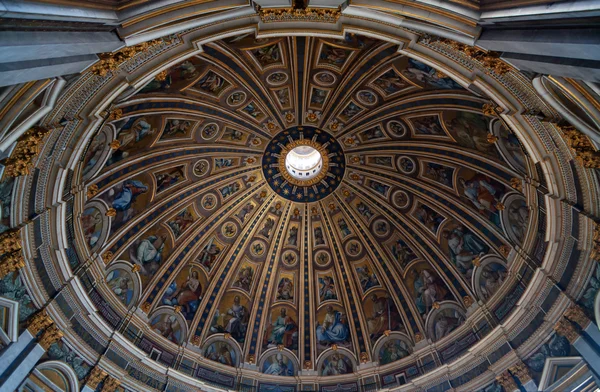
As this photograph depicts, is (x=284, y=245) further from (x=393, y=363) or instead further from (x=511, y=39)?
(x=511, y=39)

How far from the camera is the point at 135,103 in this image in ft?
45.0

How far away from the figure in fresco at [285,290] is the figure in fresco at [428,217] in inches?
283

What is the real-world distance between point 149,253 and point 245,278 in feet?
16.7

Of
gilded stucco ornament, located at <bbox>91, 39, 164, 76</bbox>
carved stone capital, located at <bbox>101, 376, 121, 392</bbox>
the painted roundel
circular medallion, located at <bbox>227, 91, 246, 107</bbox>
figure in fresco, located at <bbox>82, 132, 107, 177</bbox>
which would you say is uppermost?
the painted roundel

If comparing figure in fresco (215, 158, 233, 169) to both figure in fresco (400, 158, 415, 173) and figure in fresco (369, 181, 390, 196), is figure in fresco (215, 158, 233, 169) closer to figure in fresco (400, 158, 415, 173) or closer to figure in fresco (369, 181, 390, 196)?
figure in fresco (369, 181, 390, 196)

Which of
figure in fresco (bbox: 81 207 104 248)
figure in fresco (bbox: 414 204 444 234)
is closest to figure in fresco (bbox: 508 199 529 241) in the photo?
figure in fresco (bbox: 414 204 444 234)

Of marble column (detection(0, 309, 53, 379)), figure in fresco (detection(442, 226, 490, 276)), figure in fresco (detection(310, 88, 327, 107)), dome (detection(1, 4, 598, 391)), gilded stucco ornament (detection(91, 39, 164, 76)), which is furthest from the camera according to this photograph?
figure in fresco (detection(310, 88, 327, 107))

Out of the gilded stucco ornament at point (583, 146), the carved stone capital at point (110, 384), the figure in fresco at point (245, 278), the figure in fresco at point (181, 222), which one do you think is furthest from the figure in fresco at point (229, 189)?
the gilded stucco ornament at point (583, 146)

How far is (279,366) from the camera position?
1902 centimetres

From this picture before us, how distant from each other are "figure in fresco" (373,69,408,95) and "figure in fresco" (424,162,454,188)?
4198 millimetres

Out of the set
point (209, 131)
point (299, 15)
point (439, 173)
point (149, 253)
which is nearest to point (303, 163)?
point (209, 131)

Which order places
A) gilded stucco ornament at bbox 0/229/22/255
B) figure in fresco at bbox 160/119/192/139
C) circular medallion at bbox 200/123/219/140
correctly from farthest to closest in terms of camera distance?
1. circular medallion at bbox 200/123/219/140
2. figure in fresco at bbox 160/119/192/139
3. gilded stucco ornament at bbox 0/229/22/255

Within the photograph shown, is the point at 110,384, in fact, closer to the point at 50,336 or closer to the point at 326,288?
the point at 50,336

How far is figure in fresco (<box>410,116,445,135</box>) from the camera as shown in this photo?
17469mm
